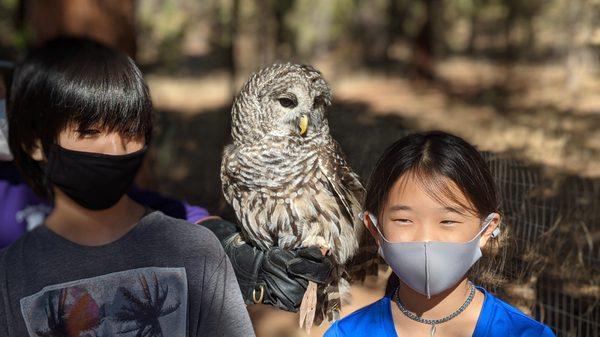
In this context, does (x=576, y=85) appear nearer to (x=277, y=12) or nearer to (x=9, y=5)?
(x=277, y=12)

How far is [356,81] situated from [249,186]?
20.9 m

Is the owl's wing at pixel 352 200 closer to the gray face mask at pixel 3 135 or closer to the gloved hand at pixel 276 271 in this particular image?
the gloved hand at pixel 276 271

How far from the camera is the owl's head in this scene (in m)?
2.85

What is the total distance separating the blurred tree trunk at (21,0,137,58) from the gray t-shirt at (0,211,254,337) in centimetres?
337

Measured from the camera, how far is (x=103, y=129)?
222 centimetres

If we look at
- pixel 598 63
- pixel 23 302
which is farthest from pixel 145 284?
pixel 598 63

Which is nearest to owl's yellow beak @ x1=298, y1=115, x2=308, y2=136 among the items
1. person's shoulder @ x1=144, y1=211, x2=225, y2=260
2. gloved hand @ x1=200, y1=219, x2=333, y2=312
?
gloved hand @ x1=200, y1=219, x2=333, y2=312

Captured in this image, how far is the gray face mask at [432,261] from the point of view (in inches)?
84.3

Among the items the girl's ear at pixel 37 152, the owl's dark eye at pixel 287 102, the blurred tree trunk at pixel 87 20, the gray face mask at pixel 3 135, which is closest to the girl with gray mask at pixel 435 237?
the owl's dark eye at pixel 287 102

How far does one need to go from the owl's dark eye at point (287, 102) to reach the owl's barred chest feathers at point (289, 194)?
0.14 m

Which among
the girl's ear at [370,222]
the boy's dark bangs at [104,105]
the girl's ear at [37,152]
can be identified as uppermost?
the boy's dark bangs at [104,105]

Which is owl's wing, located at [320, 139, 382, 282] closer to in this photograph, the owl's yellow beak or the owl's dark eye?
the owl's yellow beak

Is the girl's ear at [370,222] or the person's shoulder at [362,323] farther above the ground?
→ the girl's ear at [370,222]

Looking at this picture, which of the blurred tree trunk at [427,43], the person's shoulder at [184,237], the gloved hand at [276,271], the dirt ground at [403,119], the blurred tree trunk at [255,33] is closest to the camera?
the person's shoulder at [184,237]
